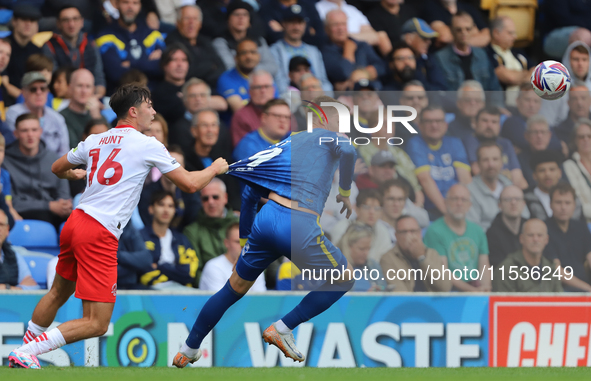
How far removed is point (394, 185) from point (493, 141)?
125 cm

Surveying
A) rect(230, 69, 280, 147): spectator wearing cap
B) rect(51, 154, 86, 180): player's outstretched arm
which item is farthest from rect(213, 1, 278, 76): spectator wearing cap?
rect(51, 154, 86, 180): player's outstretched arm

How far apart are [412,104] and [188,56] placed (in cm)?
274

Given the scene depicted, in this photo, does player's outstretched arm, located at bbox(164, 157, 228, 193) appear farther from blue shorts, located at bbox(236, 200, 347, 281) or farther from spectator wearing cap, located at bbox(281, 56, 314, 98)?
spectator wearing cap, located at bbox(281, 56, 314, 98)

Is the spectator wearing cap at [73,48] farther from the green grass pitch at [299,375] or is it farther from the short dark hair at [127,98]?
the green grass pitch at [299,375]

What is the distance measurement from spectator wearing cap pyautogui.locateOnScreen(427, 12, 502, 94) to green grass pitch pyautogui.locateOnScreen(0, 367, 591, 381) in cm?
550

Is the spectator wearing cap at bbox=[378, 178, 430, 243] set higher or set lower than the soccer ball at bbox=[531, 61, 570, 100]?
lower

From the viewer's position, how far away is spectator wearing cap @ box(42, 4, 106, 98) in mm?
9039

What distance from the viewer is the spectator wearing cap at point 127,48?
368 inches

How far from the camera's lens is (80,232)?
530 centimetres

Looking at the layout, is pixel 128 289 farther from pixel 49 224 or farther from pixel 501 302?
pixel 501 302

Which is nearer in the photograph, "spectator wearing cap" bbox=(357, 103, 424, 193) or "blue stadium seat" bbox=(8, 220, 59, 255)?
"blue stadium seat" bbox=(8, 220, 59, 255)

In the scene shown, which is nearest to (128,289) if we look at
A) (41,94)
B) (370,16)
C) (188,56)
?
(41,94)

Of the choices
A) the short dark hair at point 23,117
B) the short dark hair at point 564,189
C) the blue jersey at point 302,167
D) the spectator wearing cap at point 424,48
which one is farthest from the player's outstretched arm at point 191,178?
the spectator wearing cap at point 424,48

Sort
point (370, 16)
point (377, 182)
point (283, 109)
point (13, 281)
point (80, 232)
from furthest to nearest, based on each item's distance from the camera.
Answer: point (370, 16) < point (283, 109) < point (377, 182) < point (13, 281) < point (80, 232)
